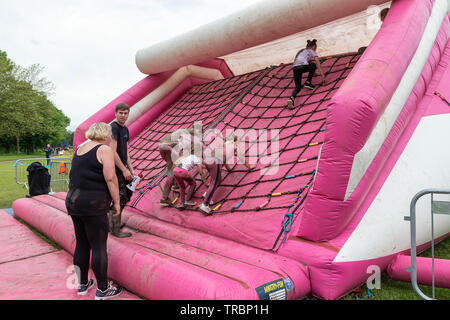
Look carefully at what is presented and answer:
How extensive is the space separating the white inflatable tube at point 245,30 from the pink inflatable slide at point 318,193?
0.03 meters

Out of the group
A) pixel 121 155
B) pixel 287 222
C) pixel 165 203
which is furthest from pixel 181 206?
pixel 287 222

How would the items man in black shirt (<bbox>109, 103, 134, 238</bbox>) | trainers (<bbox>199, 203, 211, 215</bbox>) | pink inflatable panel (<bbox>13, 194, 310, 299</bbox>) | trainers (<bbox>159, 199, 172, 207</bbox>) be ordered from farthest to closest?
trainers (<bbox>159, 199, 172, 207</bbox>), trainers (<bbox>199, 203, 211, 215</bbox>), man in black shirt (<bbox>109, 103, 134, 238</bbox>), pink inflatable panel (<bbox>13, 194, 310, 299</bbox>)

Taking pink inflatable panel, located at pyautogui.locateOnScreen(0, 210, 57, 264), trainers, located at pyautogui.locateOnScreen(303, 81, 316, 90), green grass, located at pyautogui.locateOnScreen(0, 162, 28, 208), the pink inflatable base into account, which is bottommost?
pink inflatable panel, located at pyautogui.locateOnScreen(0, 210, 57, 264)

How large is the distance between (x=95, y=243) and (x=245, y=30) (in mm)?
2928

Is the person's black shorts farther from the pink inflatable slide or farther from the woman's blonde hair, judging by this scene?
the woman's blonde hair

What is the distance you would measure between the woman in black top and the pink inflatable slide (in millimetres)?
222

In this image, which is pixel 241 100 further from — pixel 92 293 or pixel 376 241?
pixel 92 293

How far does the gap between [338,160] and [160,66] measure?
362 centimetres

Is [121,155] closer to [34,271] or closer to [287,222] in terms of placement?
[34,271]

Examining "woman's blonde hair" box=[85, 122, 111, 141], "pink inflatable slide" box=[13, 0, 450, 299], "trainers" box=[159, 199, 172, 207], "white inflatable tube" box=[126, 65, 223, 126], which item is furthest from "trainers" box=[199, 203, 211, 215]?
"white inflatable tube" box=[126, 65, 223, 126]

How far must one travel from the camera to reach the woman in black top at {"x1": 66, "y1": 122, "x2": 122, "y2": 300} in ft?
5.99

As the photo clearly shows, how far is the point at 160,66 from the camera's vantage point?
487 cm

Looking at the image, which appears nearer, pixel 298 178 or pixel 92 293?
pixel 92 293
